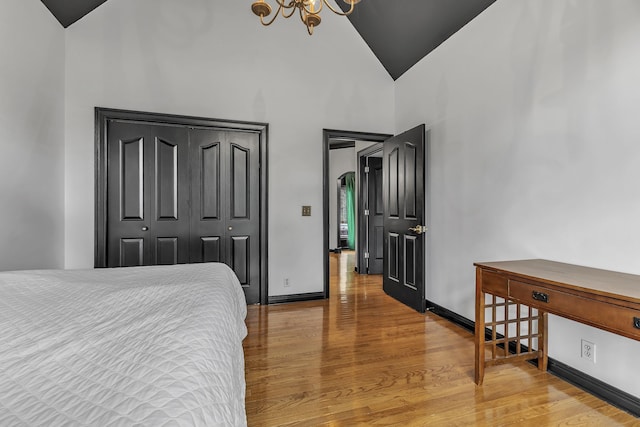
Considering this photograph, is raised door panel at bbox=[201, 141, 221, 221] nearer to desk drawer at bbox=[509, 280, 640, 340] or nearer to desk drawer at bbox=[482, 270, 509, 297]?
desk drawer at bbox=[482, 270, 509, 297]

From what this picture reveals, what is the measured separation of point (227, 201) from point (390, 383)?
2.47 metres

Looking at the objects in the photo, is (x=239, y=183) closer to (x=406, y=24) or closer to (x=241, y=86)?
(x=241, y=86)

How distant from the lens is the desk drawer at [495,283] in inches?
77.0

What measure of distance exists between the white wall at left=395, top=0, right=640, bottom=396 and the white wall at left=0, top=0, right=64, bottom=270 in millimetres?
3610

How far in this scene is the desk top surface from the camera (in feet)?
4.85

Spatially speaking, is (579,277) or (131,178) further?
(131,178)

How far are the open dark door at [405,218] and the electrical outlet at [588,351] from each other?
1.49 m

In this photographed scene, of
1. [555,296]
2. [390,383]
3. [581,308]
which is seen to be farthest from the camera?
[390,383]

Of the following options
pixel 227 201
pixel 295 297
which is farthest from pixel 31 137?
pixel 295 297

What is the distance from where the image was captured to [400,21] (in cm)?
357

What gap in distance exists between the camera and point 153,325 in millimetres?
982

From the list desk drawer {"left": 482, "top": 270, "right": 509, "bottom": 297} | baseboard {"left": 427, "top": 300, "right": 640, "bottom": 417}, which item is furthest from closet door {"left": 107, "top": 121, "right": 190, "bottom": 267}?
baseboard {"left": 427, "top": 300, "right": 640, "bottom": 417}

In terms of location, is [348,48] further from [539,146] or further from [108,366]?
[108,366]

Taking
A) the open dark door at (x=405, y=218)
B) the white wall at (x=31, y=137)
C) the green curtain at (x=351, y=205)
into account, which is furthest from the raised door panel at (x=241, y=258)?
the green curtain at (x=351, y=205)
